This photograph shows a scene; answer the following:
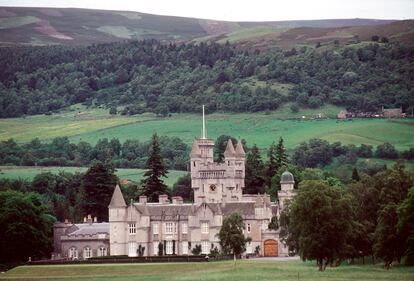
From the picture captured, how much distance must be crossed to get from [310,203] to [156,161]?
53.5m

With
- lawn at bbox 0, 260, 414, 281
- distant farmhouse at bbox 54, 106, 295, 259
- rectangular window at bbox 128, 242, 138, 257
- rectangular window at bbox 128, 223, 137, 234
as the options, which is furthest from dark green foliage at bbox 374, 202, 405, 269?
rectangular window at bbox 128, 223, 137, 234

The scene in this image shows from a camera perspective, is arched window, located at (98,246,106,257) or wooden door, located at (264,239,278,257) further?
arched window, located at (98,246,106,257)

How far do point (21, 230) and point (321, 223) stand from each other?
33741 millimetres

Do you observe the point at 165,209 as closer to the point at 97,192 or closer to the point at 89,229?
the point at 89,229

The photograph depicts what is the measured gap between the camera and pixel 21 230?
12031cm

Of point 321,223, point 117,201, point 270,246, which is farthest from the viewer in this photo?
point 117,201

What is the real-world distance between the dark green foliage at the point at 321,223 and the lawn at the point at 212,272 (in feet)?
4.52

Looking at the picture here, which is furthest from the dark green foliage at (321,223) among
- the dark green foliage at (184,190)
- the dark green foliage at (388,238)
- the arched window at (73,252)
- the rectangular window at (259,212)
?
the dark green foliage at (184,190)

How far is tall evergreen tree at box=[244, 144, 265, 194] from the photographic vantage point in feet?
498

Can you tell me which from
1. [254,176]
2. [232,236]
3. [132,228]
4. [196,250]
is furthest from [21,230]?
[254,176]

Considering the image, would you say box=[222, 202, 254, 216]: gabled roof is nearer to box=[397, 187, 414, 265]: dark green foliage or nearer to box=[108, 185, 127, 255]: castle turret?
box=[108, 185, 127, 255]: castle turret

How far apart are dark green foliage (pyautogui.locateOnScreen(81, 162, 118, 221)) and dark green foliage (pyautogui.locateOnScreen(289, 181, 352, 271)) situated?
5272cm

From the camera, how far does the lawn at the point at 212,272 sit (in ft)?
292

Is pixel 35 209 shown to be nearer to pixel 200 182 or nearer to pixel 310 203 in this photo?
pixel 200 182
